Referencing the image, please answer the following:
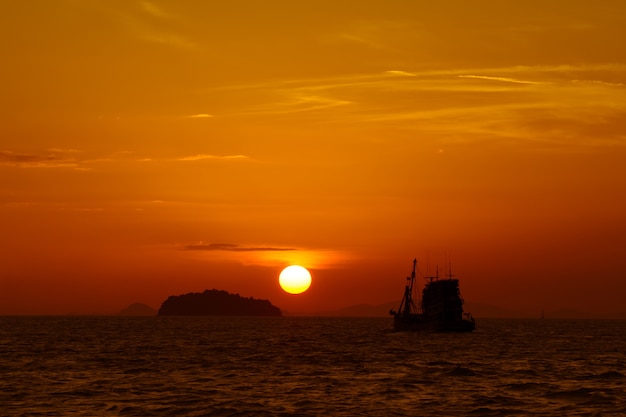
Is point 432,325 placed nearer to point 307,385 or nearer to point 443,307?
point 443,307

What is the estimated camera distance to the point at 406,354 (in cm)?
9988

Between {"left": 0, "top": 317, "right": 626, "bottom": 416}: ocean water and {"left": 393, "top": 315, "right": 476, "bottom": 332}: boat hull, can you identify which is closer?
{"left": 0, "top": 317, "right": 626, "bottom": 416}: ocean water

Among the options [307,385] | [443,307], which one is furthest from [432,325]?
[307,385]

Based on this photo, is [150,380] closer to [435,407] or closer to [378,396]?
[378,396]

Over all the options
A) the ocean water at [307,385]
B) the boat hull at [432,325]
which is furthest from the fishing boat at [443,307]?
the ocean water at [307,385]

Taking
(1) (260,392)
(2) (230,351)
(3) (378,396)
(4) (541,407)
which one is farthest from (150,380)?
(2) (230,351)

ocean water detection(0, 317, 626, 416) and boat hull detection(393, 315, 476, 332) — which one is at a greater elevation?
boat hull detection(393, 315, 476, 332)

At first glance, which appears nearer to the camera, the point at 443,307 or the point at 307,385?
the point at 307,385

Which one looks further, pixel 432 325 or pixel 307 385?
pixel 432 325

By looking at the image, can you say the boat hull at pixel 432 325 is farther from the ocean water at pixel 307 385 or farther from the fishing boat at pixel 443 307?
the ocean water at pixel 307 385

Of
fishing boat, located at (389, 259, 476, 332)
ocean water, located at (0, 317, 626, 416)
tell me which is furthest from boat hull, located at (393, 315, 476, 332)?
ocean water, located at (0, 317, 626, 416)

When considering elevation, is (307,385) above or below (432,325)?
below

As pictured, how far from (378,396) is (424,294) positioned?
11854cm

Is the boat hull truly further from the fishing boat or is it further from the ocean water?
the ocean water
